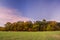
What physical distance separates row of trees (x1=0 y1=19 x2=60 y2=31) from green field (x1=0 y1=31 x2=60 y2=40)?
54mm

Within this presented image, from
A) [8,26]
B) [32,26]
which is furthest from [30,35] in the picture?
[8,26]

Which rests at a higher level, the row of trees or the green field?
the row of trees

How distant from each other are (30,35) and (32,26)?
0.12m

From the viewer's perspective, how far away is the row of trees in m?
1.68

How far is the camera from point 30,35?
167 centimetres

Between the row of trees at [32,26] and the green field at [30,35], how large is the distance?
2.1 inches

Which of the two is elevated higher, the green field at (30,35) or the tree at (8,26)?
the tree at (8,26)

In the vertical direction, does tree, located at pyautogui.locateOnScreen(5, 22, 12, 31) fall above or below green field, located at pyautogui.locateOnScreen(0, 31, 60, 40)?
above

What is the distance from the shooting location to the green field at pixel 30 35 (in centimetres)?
166

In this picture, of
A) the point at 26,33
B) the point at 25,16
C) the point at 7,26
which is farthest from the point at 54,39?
the point at 7,26

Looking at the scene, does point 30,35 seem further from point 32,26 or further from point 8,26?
point 8,26

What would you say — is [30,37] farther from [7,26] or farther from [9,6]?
[9,6]

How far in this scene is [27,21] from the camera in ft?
5.54

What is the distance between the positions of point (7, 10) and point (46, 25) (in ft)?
1.76
